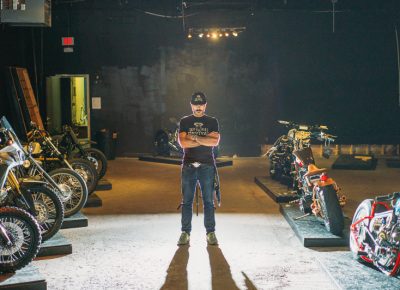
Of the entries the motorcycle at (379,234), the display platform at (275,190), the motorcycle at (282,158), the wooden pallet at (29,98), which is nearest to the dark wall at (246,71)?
the wooden pallet at (29,98)

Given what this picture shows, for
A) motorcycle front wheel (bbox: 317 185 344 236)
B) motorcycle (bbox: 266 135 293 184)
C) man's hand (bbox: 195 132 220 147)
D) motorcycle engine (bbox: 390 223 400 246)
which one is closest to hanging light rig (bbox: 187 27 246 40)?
motorcycle (bbox: 266 135 293 184)

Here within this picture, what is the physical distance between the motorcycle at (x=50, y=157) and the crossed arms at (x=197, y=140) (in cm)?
264

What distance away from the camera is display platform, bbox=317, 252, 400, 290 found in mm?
5750

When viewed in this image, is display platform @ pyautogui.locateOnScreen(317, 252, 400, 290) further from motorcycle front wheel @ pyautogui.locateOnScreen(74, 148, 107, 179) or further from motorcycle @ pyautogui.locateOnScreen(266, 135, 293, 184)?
motorcycle front wheel @ pyautogui.locateOnScreen(74, 148, 107, 179)

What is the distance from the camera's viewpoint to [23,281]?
5.75 meters

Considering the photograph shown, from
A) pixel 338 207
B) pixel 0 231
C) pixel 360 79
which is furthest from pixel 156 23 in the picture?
pixel 0 231

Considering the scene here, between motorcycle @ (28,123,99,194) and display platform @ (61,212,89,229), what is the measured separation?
96cm

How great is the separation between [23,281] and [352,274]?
3076 mm

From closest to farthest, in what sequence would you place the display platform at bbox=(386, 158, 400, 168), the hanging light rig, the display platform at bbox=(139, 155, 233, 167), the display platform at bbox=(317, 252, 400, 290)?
the display platform at bbox=(317, 252, 400, 290) < the display platform at bbox=(386, 158, 400, 168) < the display platform at bbox=(139, 155, 233, 167) < the hanging light rig

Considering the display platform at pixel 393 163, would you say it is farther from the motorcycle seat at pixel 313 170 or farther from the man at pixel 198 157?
the man at pixel 198 157

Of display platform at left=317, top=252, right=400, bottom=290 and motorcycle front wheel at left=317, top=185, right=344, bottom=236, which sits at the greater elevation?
motorcycle front wheel at left=317, top=185, right=344, bottom=236

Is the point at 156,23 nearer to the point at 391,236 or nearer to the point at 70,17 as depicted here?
the point at 70,17

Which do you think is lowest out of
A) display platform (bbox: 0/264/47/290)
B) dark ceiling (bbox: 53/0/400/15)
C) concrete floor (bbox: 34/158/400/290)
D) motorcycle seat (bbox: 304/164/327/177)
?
concrete floor (bbox: 34/158/400/290)

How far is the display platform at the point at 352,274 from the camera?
5.75m
